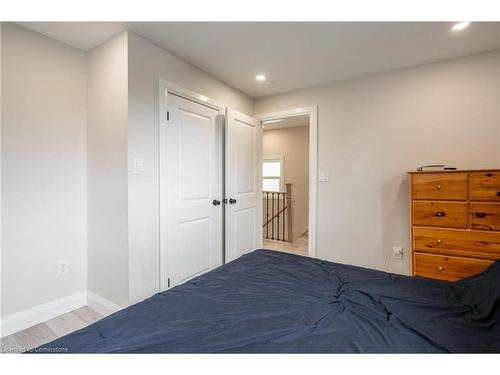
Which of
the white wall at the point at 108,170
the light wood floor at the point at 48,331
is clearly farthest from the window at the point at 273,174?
the light wood floor at the point at 48,331

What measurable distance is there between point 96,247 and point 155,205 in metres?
0.67

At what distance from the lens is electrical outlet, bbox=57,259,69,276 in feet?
6.64

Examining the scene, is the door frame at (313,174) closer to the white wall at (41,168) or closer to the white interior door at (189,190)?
the white interior door at (189,190)

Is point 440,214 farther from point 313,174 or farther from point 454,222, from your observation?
point 313,174

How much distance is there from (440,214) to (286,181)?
3.57m

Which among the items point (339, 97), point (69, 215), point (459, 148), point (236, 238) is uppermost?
point (339, 97)

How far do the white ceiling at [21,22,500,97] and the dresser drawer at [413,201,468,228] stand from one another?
1.39m

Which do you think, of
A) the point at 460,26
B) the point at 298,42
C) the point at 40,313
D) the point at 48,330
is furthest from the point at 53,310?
the point at 460,26

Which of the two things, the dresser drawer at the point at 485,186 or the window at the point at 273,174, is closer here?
the dresser drawer at the point at 485,186

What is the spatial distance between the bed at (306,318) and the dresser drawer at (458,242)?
0.90m

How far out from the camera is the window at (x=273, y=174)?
18.2 ft
